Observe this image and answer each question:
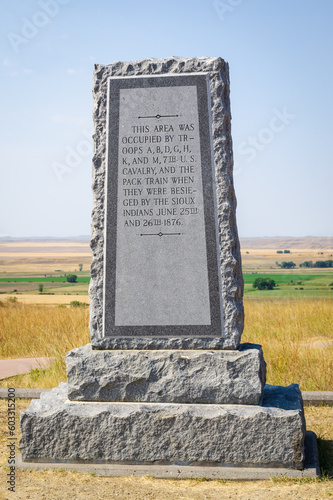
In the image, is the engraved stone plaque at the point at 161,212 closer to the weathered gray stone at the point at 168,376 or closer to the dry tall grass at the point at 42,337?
the weathered gray stone at the point at 168,376

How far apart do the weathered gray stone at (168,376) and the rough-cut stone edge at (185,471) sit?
435 millimetres

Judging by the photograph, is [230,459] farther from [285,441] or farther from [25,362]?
[25,362]

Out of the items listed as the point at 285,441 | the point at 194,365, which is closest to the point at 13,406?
the point at 194,365

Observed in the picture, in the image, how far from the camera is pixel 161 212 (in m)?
3.74

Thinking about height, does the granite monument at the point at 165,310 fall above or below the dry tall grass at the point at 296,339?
above

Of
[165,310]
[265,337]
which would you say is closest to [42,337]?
[265,337]

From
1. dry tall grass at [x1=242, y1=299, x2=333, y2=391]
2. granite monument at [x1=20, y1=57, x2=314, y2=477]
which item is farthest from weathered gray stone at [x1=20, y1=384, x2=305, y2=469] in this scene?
dry tall grass at [x1=242, y1=299, x2=333, y2=391]

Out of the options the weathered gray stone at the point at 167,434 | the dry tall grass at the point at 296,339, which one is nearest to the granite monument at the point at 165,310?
the weathered gray stone at the point at 167,434

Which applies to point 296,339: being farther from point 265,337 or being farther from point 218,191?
point 218,191

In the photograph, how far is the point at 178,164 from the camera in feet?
12.3

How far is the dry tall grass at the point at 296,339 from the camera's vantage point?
5543 mm

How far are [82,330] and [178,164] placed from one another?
16.2 feet

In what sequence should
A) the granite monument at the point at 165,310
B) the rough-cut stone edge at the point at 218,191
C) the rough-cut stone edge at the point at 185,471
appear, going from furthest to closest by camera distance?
the rough-cut stone edge at the point at 218,191, the granite monument at the point at 165,310, the rough-cut stone edge at the point at 185,471

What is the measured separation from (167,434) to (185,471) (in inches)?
10.4
